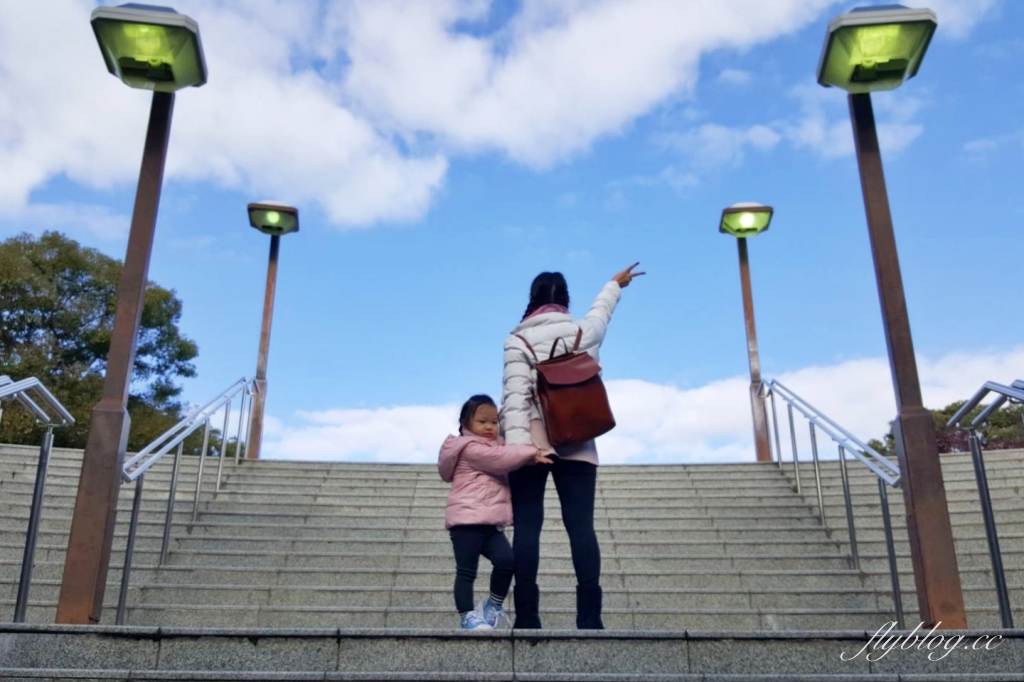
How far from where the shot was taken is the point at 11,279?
17125 mm

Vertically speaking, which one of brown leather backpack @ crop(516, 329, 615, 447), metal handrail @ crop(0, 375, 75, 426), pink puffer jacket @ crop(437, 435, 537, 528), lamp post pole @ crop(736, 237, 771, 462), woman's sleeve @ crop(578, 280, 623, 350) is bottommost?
pink puffer jacket @ crop(437, 435, 537, 528)

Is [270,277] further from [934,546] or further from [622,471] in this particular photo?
[934,546]

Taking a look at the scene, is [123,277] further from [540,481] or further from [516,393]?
[540,481]

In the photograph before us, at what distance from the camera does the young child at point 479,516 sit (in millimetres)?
3398

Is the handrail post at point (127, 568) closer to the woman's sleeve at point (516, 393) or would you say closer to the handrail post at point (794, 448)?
the woman's sleeve at point (516, 393)

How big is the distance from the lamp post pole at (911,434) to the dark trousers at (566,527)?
1.55 m

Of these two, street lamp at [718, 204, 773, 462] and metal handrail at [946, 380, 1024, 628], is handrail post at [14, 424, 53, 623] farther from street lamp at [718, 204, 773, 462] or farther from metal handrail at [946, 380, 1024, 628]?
street lamp at [718, 204, 773, 462]

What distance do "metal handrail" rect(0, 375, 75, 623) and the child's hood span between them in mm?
1644

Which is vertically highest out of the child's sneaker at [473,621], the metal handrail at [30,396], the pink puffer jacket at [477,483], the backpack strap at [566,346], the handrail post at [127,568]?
the backpack strap at [566,346]

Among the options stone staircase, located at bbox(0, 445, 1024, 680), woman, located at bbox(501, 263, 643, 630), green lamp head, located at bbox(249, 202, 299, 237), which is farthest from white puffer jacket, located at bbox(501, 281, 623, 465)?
green lamp head, located at bbox(249, 202, 299, 237)

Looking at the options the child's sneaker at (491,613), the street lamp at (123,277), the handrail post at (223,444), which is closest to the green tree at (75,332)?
the handrail post at (223,444)

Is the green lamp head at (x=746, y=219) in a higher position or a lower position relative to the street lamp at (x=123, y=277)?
higher

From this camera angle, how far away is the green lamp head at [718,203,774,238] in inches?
371

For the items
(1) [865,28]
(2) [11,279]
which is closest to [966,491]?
(1) [865,28]
